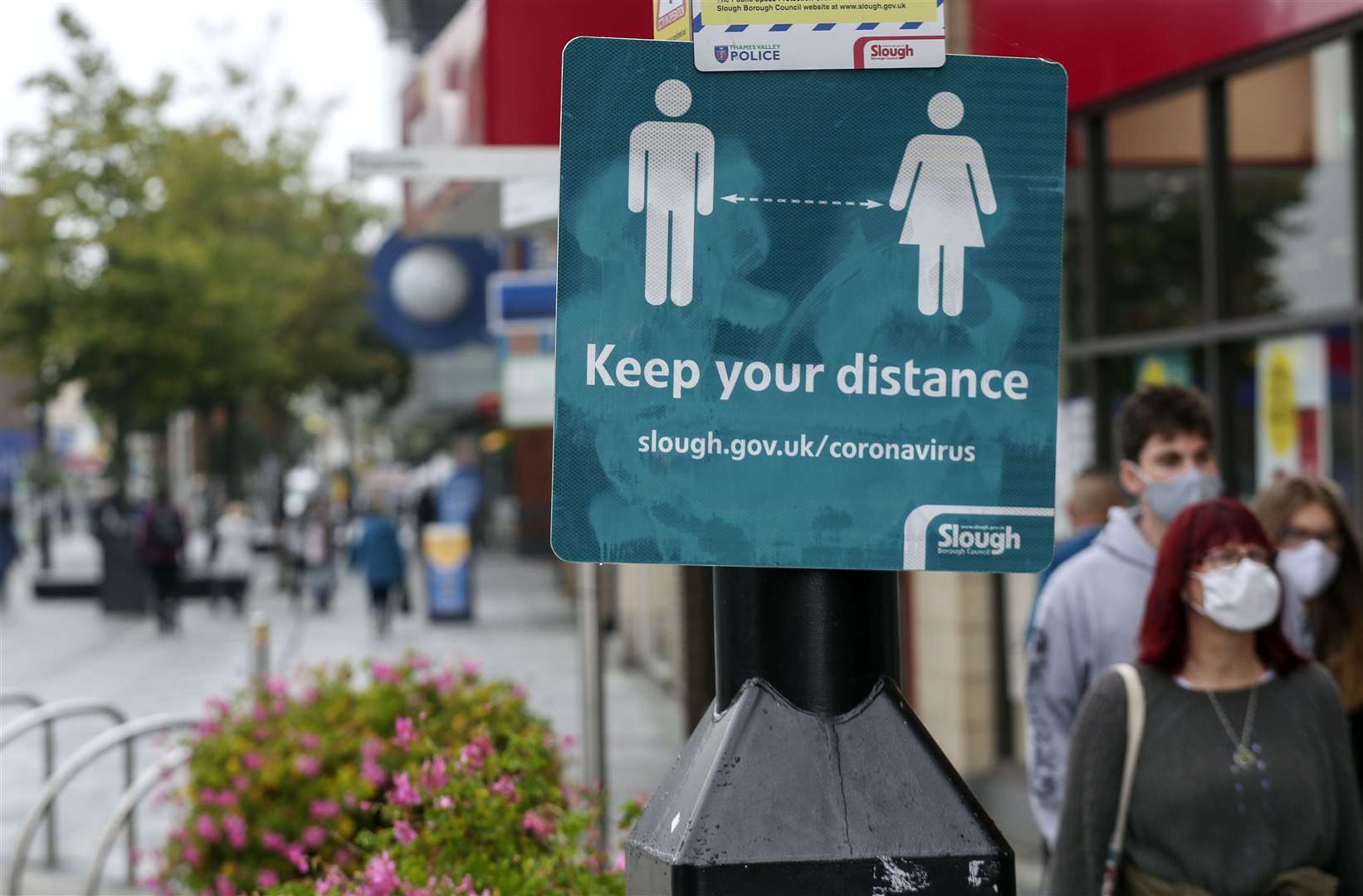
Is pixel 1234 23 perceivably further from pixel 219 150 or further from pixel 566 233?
pixel 219 150

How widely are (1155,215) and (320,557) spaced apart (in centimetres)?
1994

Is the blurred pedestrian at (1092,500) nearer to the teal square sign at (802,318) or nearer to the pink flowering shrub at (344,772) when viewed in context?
the pink flowering shrub at (344,772)

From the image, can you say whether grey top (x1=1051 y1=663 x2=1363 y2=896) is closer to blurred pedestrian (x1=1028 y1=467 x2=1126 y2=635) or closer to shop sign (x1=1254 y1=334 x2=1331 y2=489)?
blurred pedestrian (x1=1028 y1=467 x2=1126 y2=635)

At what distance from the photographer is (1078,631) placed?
497 cm

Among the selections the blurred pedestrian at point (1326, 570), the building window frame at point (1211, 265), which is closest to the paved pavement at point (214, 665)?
the blurred pedestrian at point (1326, 570)

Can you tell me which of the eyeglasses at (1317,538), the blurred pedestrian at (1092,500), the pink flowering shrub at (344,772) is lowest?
the pink flowering shrub at (344,772)

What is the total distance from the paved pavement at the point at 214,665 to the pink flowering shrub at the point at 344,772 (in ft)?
2.04

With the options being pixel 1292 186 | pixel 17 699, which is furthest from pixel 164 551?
pixel 1292 186

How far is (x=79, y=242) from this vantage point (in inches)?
1236

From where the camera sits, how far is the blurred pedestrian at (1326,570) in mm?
5230

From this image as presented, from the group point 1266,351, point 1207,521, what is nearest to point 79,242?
point 1266,351

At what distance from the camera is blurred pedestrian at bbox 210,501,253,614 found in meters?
27.3

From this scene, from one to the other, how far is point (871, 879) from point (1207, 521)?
192 centimetres

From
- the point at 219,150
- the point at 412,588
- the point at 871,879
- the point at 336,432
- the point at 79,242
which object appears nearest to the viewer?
the point at 871,879
